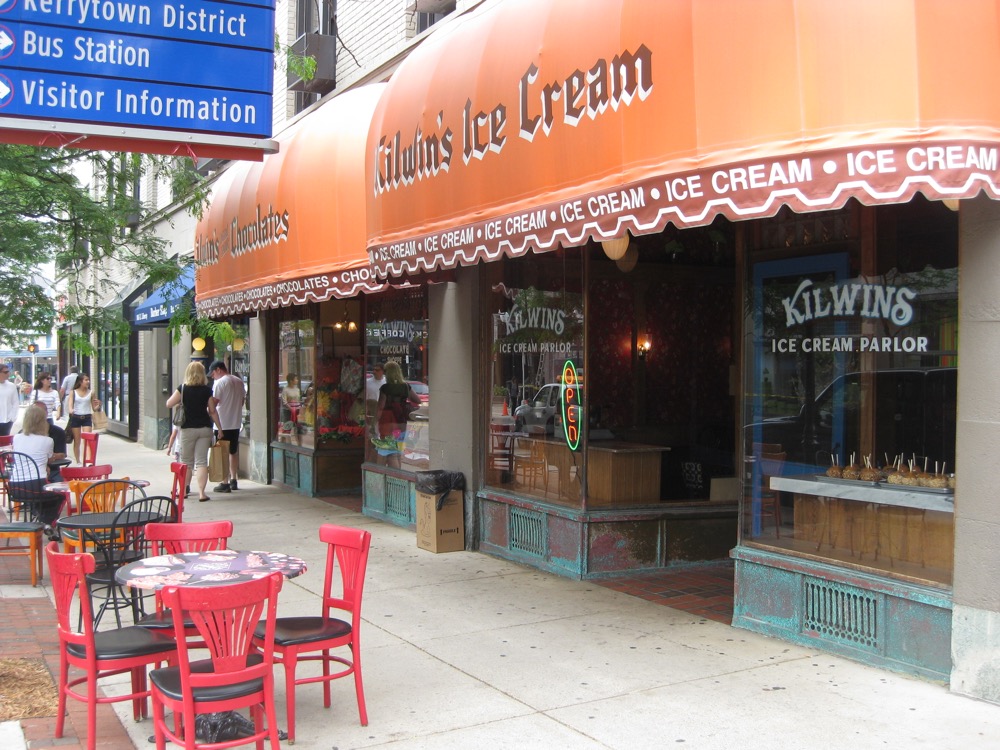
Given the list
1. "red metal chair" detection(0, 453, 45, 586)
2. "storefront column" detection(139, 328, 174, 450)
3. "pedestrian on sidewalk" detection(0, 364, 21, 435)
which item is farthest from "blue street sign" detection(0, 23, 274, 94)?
"storefront column" detection(139, 328, 174, 450)

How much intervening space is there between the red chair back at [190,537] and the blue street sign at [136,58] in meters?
2.64

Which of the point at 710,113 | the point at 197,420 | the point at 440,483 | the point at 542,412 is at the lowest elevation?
the point at 440,483

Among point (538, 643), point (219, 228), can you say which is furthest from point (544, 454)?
point (219, 228)

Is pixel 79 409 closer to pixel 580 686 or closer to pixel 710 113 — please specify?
pixel 580 686

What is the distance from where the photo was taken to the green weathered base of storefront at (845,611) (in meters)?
5.54

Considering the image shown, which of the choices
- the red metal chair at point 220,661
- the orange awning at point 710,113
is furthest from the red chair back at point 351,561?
the orange awning at point 710,113

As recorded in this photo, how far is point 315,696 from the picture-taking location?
5.62 meters

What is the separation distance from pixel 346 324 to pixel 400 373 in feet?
7.70

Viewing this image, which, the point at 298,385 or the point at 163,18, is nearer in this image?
the point at 163,18

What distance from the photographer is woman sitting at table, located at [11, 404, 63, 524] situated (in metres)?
9.33

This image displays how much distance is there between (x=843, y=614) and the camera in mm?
6074

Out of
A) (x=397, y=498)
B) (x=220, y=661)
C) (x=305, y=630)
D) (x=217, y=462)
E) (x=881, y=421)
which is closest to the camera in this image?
(x=220, y=661)

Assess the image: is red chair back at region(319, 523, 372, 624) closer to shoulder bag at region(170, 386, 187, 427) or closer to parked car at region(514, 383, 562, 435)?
parked car at region(514, 383, 562, 435)

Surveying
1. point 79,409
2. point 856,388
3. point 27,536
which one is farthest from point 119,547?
point 79,409
